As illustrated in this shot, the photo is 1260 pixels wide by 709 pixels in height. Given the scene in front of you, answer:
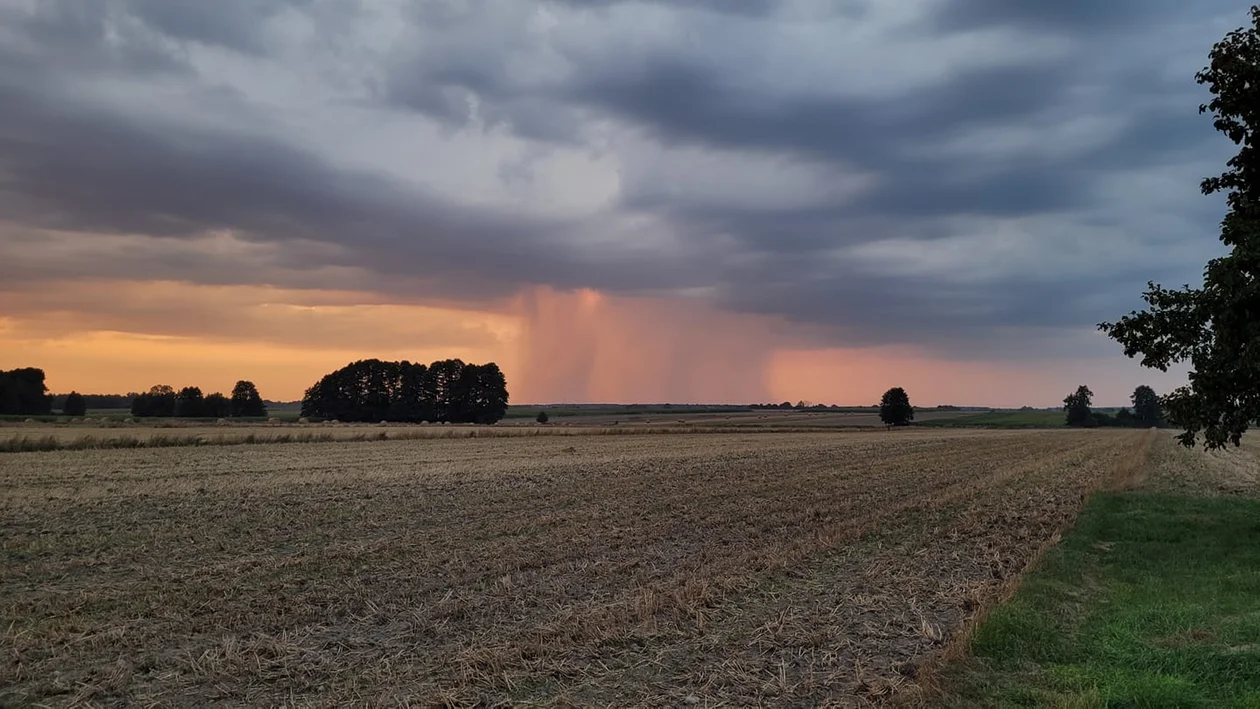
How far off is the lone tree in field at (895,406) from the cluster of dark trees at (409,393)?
5991cm

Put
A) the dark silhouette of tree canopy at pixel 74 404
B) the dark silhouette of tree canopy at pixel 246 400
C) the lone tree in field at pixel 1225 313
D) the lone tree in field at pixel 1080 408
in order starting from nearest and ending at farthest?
the lone tree in field at pixel 1225 313 < the dark silhouette of tree canopy at pixel 74 404 < the dark silhouette of tree canopy at pixel 246 400 < the lone tree in field at pixel 1080 408

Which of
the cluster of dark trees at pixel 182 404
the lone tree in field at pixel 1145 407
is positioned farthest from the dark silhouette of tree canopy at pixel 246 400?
the lone tree in field at pixel 1145 407

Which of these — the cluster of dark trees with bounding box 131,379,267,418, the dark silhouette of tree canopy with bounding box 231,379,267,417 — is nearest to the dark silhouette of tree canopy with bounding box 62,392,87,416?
the cluster of dark trees with bounding box 131,379,267,418

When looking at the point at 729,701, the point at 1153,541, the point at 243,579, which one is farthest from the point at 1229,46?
the point at 243,579

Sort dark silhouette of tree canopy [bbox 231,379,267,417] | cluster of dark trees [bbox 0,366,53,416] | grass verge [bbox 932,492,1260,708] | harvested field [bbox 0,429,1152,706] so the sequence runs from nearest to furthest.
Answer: grass verge [bbox 932,492,1260,708] → harvested field [bbox 0,429,1152,706] → cluster of dark trees [bbox 0,366,53,416] → dark silhouette of tree canopy [bbox 231,379,267,417]

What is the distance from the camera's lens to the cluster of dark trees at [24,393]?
85.4 metres

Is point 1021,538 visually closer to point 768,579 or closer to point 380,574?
point 768,579

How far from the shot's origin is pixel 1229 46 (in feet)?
47.6

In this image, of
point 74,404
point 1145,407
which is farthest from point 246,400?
point 1145,407

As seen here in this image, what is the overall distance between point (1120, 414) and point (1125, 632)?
189132 millimetres

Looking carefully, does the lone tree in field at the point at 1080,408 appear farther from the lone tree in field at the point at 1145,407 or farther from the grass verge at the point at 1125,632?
the grass verge at the point at 1125,632

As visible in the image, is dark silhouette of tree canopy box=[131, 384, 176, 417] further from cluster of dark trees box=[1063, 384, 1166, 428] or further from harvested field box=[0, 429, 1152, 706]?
cluster of dark trees box=[1063, 384, 1166, 428]

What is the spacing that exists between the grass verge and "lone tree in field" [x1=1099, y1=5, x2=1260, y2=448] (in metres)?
2.54

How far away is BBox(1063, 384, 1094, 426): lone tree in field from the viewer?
15089 cm
